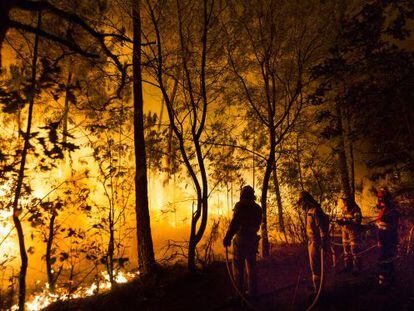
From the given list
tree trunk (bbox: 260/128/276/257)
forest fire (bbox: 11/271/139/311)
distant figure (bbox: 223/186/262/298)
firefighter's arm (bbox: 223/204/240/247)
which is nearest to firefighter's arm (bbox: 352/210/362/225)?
distant figure (bbox: 223/186/262/298)

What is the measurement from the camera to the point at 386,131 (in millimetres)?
9078

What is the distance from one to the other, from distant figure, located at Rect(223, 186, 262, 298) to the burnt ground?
1.86ft

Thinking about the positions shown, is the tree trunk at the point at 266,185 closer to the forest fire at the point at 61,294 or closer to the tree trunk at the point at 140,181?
the tree trunk at the point at 140,181

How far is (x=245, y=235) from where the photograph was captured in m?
6.71

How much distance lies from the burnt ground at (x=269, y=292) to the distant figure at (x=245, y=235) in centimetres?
57

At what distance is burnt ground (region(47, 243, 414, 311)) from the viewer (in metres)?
6.48

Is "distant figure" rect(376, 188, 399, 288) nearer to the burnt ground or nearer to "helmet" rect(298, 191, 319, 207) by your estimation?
the burnt ground

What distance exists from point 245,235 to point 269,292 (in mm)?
1755

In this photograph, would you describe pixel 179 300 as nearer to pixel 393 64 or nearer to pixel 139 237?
pixel 139 237

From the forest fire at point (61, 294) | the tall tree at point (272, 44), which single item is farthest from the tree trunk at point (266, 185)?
the forest fire at point (61, 294)

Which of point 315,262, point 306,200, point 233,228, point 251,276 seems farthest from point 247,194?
point 315,262

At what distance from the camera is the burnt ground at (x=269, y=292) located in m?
6.48

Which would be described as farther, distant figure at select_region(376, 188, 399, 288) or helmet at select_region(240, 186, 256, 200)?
Answer: distant figure at select_region(376, 188, 399, 288)

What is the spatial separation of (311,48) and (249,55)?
7.97ft
